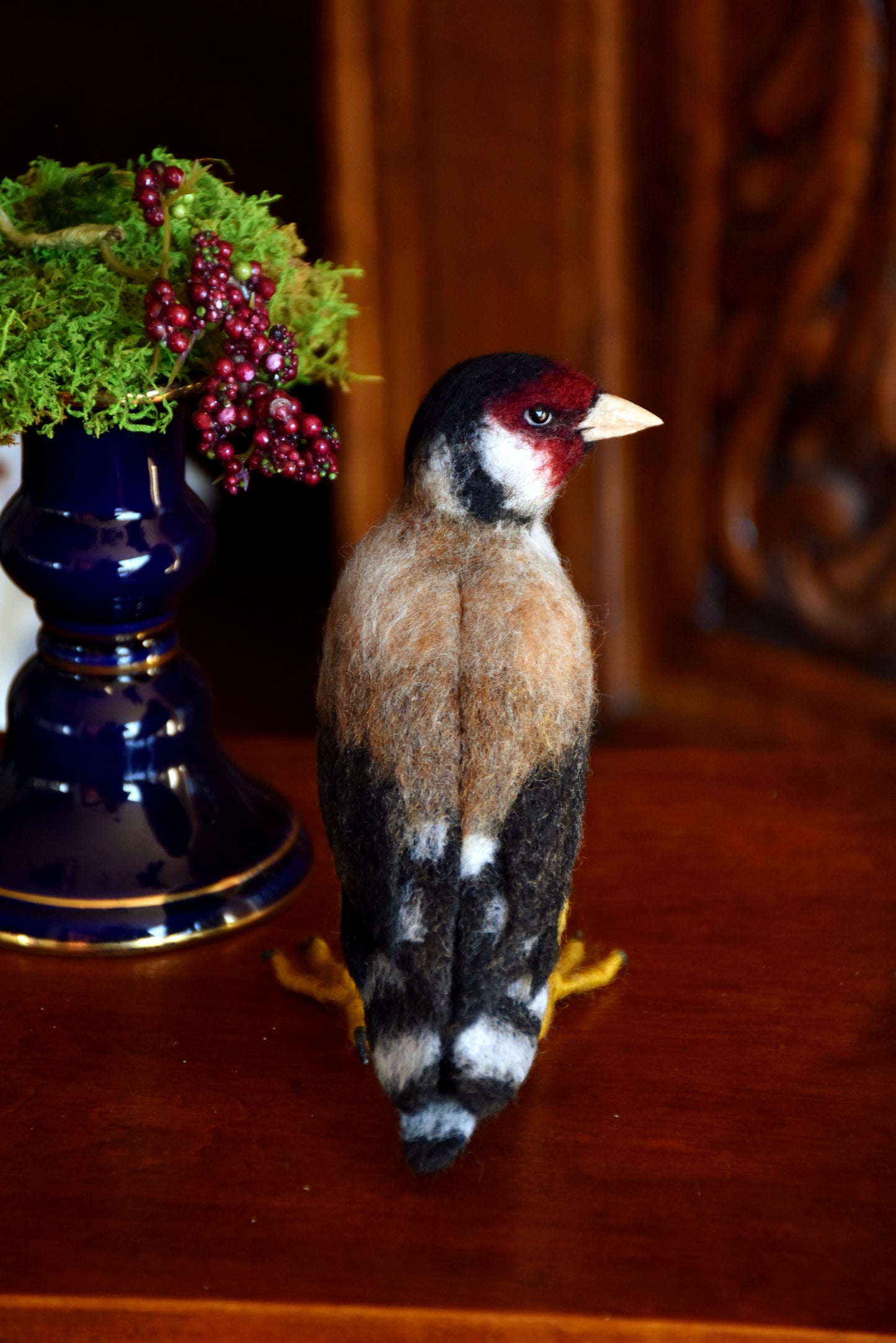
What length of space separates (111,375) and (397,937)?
26 centimetres

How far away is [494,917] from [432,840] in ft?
0.12

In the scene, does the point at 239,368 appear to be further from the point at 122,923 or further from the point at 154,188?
the point at 122,923

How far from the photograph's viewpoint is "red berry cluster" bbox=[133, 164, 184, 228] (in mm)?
534

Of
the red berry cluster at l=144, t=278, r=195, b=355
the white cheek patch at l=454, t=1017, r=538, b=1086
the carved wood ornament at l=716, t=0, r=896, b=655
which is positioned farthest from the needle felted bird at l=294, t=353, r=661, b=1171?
the carved wood ornament at l=716, t=0, r=896, b=655

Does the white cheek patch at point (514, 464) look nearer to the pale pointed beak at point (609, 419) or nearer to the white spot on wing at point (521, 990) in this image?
the pale pointed beak at point (609, 419)

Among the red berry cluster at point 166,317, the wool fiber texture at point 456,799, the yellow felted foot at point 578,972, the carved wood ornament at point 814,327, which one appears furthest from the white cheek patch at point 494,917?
the carved wood ornament at point 814,327

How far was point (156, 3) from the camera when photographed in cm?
155

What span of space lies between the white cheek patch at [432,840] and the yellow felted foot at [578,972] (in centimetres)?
14

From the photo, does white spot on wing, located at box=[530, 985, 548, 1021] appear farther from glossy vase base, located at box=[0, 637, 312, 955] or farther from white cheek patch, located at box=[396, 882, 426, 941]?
glossy vase base, located at box=[0, 637, 312, 955]

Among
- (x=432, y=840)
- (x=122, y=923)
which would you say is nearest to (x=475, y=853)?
(x=432, y=840)

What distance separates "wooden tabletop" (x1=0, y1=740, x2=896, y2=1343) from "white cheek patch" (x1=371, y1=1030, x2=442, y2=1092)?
0.16 ft

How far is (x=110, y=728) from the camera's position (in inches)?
25.7

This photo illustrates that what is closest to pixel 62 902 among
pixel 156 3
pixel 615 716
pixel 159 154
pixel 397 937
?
pixel 397 937

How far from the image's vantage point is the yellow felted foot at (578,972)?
61 cm
